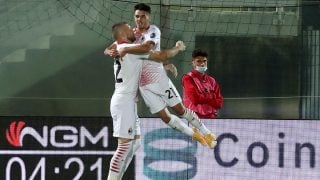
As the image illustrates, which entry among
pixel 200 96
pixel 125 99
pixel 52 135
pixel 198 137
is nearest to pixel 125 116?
pixel 125 99

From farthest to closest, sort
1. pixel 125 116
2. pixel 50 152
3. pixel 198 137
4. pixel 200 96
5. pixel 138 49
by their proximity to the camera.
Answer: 1. pixel 200 96
2. pixel 50 152
3. pixel 198 137
4. pixel 125 116
5. pixel 138 49

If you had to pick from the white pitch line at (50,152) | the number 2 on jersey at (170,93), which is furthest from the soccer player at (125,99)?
the white pitch line at (50,152)

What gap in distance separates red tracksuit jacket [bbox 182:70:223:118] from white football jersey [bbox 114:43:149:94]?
4.39ft

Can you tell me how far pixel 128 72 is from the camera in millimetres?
8492

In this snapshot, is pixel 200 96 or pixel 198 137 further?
pixel 200 96

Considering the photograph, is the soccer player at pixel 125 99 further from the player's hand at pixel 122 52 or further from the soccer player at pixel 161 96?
the soccer player at pixel 161 96

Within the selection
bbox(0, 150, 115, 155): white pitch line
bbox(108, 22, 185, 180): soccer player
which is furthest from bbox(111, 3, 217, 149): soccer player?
bbox(0, 150, 115, 155): white pitch line

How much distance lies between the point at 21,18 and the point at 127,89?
12.1 ft

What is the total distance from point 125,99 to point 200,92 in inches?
59.2

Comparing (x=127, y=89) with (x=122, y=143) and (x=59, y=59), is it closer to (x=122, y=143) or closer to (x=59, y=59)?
(x=122, y=143)

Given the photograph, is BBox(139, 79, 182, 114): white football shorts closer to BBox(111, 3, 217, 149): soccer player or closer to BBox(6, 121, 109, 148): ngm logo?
BBox(111, 3, 217, 149): soccer player

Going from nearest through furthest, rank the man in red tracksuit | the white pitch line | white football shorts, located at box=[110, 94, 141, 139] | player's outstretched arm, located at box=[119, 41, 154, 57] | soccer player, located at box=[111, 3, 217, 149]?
player's outstretched arm, located at box=[119, 41, 154, 57], white football shorts, located at box=[110, 94, 141, 139], soccer player, located at box=[111, 3, 217, 149], the white pitch line, the man in red tracksuit

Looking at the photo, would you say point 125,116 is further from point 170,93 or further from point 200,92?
point 200,92

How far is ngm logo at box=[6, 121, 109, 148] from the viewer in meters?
9.47
